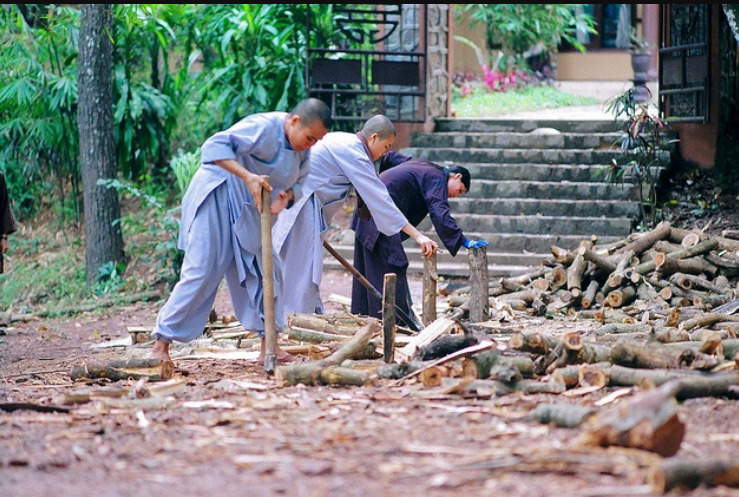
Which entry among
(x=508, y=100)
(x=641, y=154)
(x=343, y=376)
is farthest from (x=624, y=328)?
(x=508, y=100)

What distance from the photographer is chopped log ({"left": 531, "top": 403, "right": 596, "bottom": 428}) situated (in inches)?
147

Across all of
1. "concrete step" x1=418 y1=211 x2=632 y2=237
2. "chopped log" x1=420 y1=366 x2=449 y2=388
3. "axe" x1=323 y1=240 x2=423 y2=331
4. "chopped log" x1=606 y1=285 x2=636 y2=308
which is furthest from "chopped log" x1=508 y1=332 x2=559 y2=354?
"concrete step" x1=418 y1=211 x2=632 y2=237

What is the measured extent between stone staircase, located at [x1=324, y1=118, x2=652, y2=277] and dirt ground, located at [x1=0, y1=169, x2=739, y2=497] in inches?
223

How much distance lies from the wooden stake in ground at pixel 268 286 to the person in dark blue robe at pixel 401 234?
1.63m

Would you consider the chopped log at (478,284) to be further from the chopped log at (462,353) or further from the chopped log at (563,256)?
the chopped log at (462,353)

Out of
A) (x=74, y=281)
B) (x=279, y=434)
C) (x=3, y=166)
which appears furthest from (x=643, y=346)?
(x=3, y=166)

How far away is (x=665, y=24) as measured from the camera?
37.4 ft

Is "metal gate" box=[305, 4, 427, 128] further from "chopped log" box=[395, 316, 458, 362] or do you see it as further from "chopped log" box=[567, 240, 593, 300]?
"chopped log" box=[395, 316, 458, 362]

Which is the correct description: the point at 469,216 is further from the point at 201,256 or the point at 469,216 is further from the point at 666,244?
the point at 201,256

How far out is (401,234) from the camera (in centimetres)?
730

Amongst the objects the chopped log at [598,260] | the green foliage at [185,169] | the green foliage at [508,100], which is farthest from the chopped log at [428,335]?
the green foliage at [508,100]

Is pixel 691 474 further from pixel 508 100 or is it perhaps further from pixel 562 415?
pixel 508 100

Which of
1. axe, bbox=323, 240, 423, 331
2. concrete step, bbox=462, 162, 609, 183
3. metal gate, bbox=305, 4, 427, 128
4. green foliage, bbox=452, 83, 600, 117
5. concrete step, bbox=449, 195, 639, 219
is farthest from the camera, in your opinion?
green foliage, bbox=452, 83, 600, 117

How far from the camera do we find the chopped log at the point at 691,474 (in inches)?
116
